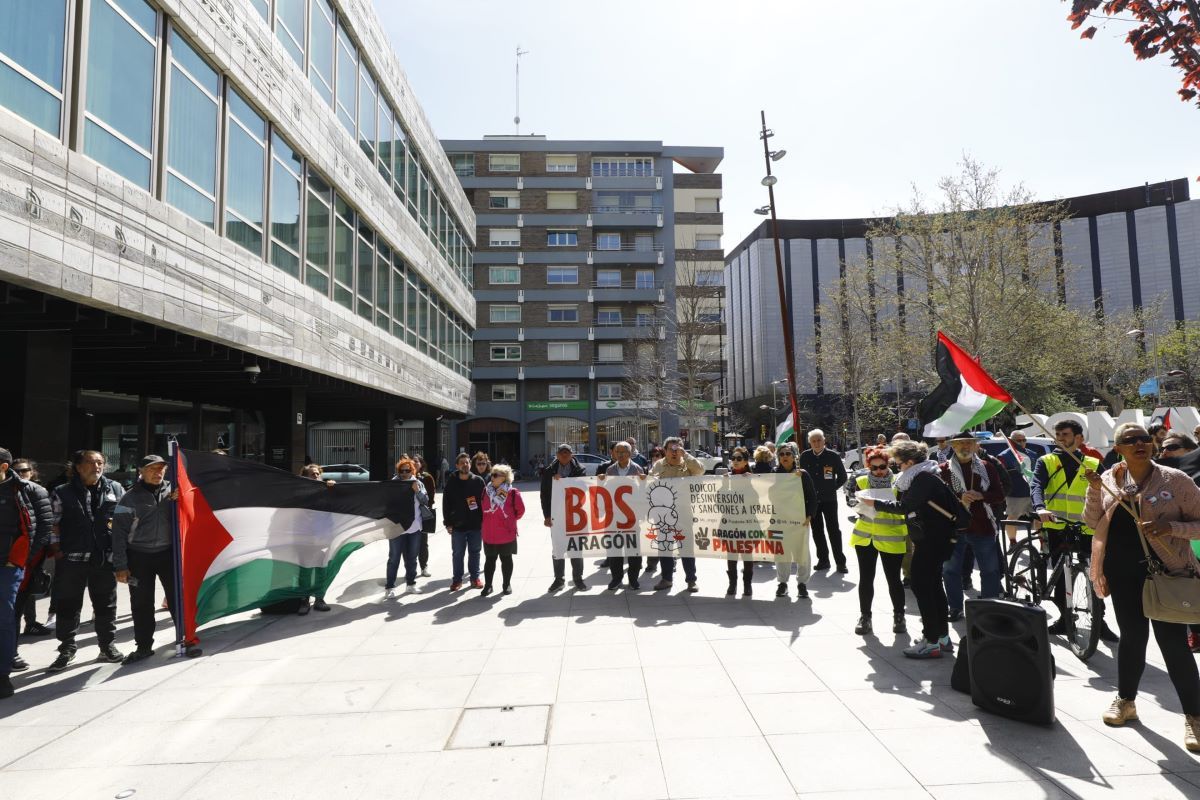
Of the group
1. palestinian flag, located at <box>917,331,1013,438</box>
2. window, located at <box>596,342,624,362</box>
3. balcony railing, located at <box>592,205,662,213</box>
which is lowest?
palestinian flag, located at <box>917,331,1013,438</box>

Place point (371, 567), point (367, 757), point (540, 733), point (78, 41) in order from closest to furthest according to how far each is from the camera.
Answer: point (367, 757)
point (540, 733)
point (78, 41)
point (371, 567)

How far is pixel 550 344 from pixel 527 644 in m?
41.5

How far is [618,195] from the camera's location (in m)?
48.7

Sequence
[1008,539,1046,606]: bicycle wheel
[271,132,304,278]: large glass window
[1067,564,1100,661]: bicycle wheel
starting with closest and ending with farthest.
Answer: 1. [1067,564,1100,661]: bicycle wheel
2. [1008,539,1046,606]: bicycle wheel
3. [271,132,304,278]: large glass window

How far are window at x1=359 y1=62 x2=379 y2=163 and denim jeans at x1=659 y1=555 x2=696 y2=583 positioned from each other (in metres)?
14.0

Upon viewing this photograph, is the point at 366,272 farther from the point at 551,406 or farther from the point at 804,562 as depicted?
the point at 551,406

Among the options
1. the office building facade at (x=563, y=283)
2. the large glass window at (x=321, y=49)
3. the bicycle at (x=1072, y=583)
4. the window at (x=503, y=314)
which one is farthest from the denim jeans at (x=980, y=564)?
the window at (x=503, y=314)

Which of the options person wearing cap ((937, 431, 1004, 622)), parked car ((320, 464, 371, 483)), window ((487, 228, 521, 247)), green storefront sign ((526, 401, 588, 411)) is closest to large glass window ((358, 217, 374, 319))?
parked car ((320, 464, 371, 483))

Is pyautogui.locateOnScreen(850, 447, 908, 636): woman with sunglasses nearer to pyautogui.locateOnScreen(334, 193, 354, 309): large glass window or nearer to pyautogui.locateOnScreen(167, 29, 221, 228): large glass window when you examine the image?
pyautogui.locateOnScreen(167, 29, 221, 228): large glass window

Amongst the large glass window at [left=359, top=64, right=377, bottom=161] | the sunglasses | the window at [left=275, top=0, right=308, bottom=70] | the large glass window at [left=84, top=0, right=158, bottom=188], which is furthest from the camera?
the large glass window at [left=359, top=64, right=377, bottom=161]

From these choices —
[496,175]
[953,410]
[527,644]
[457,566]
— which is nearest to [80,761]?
[527,644]

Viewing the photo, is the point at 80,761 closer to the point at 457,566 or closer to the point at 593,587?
the point at 457,566

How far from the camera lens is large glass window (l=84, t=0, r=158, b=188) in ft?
27.7

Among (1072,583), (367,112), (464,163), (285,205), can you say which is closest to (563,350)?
(464,163)
